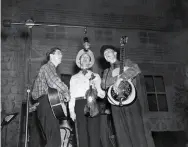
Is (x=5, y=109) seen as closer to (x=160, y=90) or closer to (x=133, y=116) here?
(x=133, y=116)

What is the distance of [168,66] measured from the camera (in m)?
5.49

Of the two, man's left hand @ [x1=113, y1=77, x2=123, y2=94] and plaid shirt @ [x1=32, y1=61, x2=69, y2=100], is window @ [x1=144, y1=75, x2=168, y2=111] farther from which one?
plaid shirt @ [x1=32, y1=61, x2=69, y2=100]

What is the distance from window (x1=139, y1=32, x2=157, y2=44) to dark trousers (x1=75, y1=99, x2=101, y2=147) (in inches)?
114

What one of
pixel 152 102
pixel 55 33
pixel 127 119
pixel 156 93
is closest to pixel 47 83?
pixel 127 119

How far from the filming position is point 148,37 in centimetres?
563

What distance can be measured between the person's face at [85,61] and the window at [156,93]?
223cm

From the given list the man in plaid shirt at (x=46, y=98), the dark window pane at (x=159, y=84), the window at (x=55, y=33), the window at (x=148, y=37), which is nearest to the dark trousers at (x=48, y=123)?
the man in plaid shirt at (x=46, y=98)

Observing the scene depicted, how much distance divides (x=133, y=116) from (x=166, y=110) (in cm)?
227

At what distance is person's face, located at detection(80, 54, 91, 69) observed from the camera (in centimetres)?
339

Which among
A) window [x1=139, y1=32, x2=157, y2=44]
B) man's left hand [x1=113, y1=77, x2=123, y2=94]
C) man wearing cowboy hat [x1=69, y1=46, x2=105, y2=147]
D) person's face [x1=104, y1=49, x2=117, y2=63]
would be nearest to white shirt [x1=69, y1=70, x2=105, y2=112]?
man wearing cowboy hat [x1=69, y1=46, x2=105, y2=147]

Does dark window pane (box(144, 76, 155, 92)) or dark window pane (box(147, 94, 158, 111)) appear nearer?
dark window pane (box(147, 94, 158, 111))

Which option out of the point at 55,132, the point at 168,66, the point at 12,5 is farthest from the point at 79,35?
the point at 55,132

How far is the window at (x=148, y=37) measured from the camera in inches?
220

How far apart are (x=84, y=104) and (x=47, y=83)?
544mm
